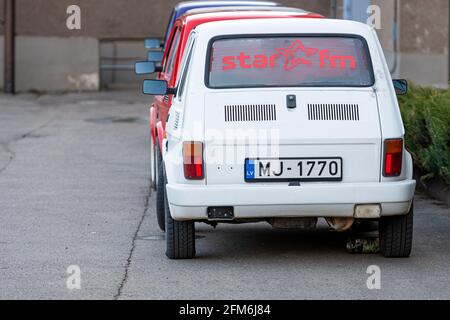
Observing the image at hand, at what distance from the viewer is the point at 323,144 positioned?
8.20 metres

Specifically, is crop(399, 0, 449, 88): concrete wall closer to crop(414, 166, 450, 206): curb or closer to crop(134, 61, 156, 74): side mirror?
crop(414, 166, 450, 206): curb

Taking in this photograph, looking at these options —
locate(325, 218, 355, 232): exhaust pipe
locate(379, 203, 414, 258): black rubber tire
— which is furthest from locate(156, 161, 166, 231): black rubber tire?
locate(379, 203, 414, 258): black rubber tire

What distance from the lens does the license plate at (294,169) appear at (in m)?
8.16

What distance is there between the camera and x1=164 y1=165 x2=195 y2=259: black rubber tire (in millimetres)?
8516

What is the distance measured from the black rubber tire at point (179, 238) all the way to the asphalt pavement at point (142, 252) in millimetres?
100

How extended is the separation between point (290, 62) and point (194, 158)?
1.07 meters

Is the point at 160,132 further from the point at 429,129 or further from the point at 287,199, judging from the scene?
the point at 429,129

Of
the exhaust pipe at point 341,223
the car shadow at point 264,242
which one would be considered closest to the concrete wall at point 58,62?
the car shadow at point 264,242

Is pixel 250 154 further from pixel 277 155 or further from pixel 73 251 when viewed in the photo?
pixel 73 251

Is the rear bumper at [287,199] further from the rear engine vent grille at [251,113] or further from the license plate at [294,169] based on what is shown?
the rear engine vent grille at [251,113]

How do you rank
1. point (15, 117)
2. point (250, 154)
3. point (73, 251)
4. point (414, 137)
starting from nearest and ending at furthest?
Answer: point (250, 154) → point (73, 251) → point (414, 137) → point (15, 117)

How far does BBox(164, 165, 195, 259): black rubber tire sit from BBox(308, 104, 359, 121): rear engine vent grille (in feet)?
3.86

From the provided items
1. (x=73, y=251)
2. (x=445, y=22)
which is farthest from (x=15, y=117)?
(x=73, y=251)
